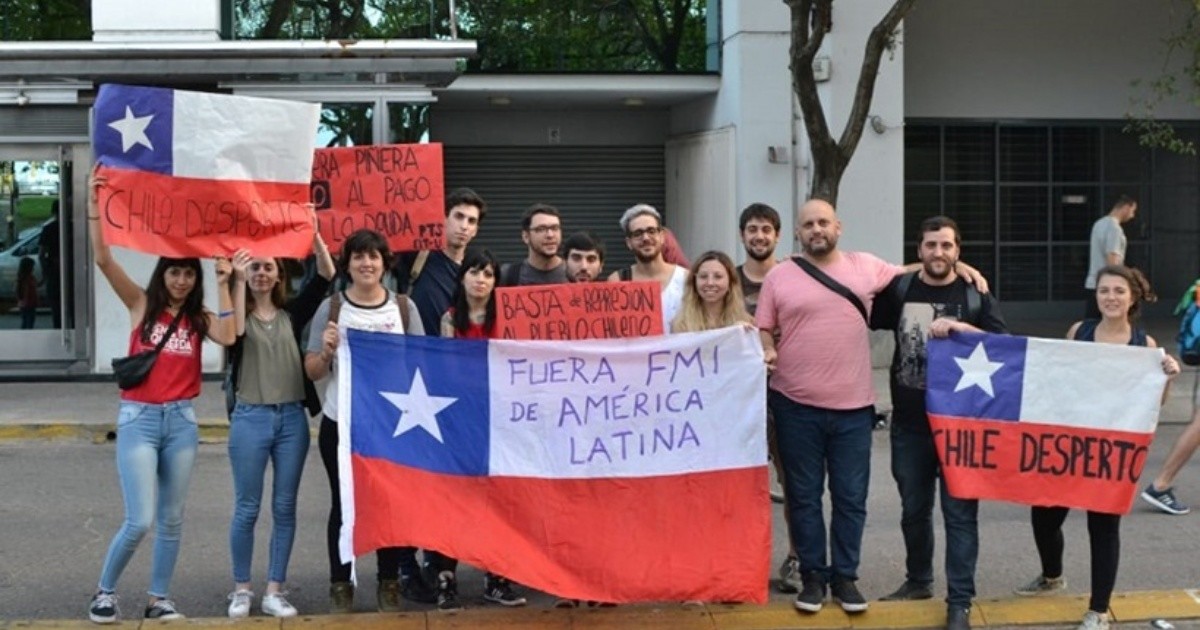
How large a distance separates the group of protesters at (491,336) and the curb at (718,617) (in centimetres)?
12

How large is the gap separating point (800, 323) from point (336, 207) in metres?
2.54

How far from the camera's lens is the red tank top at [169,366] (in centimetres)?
637

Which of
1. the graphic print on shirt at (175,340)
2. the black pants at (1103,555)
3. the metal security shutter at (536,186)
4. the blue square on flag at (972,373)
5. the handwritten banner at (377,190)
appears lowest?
the black pants at (1103,555)

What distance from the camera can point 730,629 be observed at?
671cm

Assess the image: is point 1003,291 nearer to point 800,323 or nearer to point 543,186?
point 543,186

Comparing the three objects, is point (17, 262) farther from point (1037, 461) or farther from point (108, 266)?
point (1037, 461)

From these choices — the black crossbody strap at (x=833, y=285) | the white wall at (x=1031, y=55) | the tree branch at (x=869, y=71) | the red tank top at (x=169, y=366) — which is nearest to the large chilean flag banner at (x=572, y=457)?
the black crossbody strap at (x=833, y=285)

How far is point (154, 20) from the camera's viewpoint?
15102 millimetres

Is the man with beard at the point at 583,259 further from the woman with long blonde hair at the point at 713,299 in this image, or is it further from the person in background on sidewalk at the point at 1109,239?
the person in background on sidewalk at the point at 1109,239

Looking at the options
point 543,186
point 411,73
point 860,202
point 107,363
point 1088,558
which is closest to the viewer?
point 1088,558

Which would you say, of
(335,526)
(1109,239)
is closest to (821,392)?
(335,526)

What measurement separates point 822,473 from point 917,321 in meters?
0.81

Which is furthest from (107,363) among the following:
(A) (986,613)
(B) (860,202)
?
(A) (986,613)

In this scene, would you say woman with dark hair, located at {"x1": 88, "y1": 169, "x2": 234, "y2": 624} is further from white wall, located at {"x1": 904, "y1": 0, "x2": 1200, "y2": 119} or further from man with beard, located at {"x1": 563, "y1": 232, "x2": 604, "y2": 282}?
white wall, located at {"x1": 904, "y1": 0, "x2": 1200, "y2": 119}
